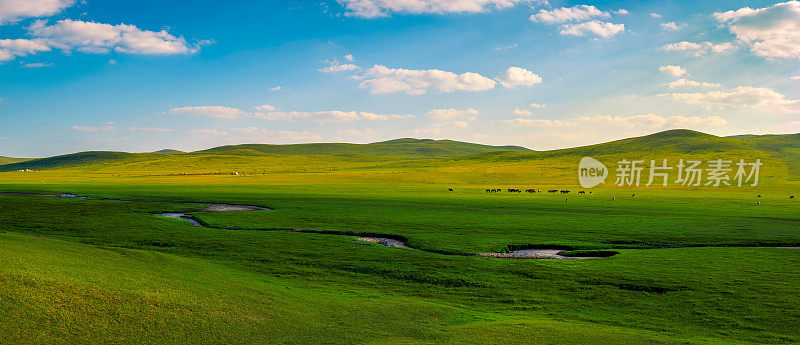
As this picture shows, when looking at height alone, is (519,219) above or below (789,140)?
below

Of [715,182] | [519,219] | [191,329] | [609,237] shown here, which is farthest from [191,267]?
[715,182]

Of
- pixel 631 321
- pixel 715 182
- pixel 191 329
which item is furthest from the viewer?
pixel 715 182

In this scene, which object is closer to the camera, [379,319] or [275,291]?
[379,319]

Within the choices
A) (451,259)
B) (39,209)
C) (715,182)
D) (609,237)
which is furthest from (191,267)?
(715,182)

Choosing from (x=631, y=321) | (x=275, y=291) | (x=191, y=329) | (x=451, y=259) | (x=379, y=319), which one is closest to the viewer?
(x=191, y=329)

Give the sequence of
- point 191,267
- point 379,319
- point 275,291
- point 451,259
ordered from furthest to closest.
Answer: point 451,259 < point 191,267 < point 275,291 < point 379,319

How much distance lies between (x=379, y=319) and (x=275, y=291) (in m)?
5.08

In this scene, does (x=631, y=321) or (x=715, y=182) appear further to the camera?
(x=715, y=182)

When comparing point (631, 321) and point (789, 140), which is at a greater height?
point (789, 140)

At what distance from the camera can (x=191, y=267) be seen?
21969 mm

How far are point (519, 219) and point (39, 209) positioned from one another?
51283mm

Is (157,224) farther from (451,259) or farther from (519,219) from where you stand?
(519,219)

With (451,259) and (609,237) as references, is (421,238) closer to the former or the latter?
(451,259)

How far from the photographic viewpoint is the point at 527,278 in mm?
22906
